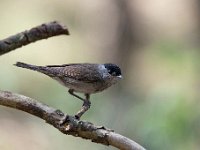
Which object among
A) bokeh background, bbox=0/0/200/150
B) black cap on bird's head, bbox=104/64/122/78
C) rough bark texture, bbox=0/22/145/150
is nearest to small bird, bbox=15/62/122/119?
black cap on bird's head, bbox=104/64/122/78

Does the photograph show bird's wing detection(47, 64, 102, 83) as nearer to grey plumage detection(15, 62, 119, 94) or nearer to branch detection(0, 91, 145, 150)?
grey plumage detection(15, 62, 119, 94)

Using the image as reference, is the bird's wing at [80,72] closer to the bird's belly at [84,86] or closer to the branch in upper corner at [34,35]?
the bird's belly at [84,86]

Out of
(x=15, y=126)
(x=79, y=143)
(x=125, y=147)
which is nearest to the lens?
(x=125, y=147)

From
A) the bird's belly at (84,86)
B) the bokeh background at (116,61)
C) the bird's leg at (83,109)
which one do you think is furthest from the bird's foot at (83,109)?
the bokeh background at (116,61)

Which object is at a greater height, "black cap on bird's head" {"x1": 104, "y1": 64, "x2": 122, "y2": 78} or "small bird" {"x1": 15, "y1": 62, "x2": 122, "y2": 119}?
"black cap on bird's head" {"x1": 104, "y1": 64, "x2": 122, "y2": 78}

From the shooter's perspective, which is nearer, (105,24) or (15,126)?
(15,126)

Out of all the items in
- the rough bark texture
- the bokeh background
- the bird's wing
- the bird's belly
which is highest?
the bokeh background

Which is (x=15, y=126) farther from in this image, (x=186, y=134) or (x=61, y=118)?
(x=61, y=118)

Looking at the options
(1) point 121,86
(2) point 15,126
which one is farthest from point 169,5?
(2) point 15,126
